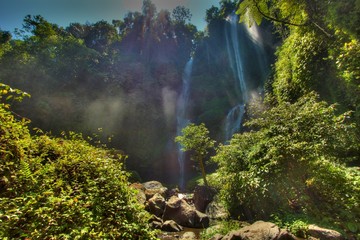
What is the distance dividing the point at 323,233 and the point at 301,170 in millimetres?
2190

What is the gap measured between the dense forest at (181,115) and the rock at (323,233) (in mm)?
504

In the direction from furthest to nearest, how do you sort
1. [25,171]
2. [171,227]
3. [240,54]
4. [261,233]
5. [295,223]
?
[240,54], [171,227], [295,223], [261,233], [25,171]

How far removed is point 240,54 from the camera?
37406mm

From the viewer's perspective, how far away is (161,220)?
12.4m

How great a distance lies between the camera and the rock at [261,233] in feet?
21.3

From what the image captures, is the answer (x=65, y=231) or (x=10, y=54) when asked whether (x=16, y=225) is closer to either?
(x=65, y=231)

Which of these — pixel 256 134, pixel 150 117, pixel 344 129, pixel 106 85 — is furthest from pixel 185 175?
pixel 344 129

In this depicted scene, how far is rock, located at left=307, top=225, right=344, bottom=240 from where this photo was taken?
6.26 metres

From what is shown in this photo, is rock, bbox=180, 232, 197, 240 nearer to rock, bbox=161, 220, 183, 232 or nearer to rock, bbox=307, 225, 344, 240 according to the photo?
rock, bbox=161, 220, 183, 232

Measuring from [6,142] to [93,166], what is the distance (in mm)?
1535

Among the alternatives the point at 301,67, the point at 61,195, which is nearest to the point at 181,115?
the point at 301,67

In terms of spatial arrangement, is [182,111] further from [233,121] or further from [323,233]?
[323,233]

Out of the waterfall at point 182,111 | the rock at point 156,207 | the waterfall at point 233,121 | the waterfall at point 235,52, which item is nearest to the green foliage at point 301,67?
the waterfall at point 233,121

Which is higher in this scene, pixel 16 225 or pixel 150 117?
pixel 150 117
